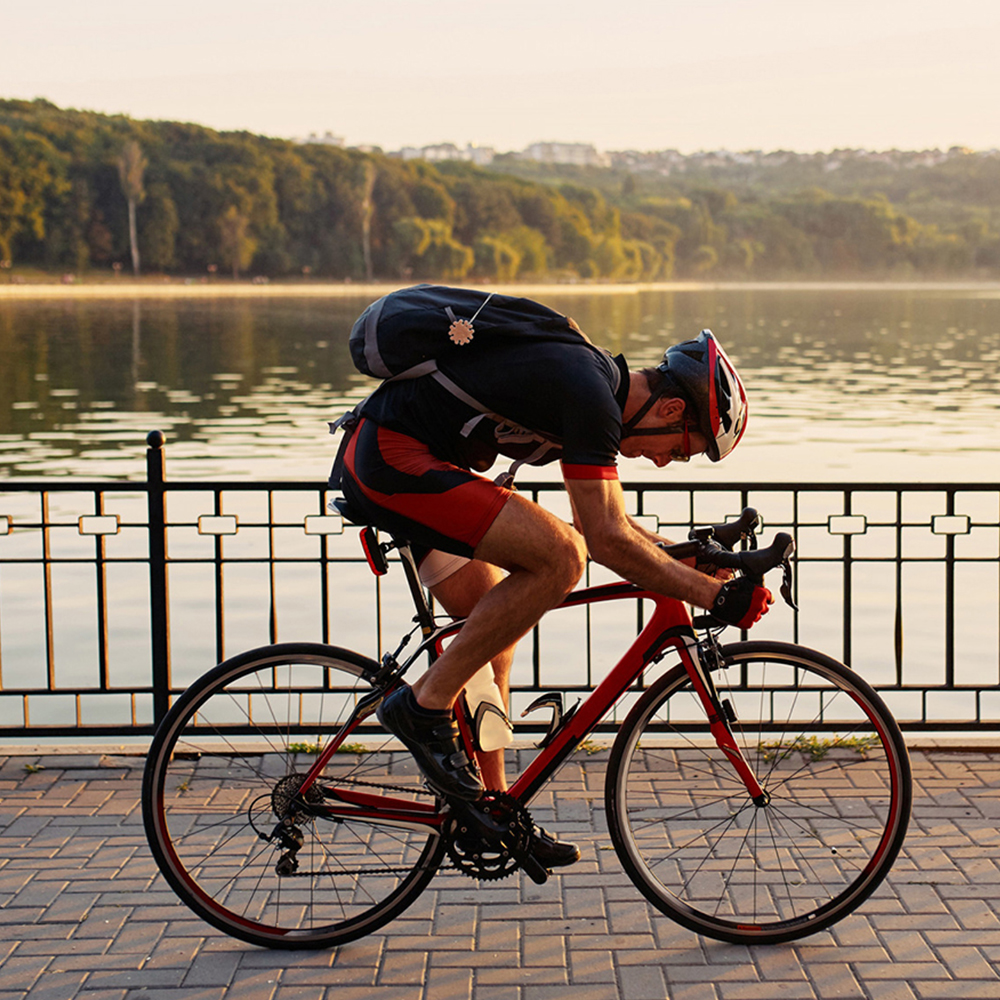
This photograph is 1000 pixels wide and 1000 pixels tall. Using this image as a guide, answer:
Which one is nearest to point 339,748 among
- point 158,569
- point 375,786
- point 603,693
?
point 375,786

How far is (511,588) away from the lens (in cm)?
356

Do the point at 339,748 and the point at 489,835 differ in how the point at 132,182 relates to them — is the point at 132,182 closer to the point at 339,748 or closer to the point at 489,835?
the point at 339,748

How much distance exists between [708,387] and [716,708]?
89 cm

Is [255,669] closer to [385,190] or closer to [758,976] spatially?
[758,976]

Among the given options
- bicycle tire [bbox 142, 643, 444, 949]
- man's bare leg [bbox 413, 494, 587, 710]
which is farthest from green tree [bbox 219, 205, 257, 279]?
man's bare leg [bbox 413, 494, 587, 710]

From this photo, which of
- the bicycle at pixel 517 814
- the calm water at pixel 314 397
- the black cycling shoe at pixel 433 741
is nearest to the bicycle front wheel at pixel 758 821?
the bicycle at pixel 517 814

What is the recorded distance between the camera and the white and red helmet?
363cm

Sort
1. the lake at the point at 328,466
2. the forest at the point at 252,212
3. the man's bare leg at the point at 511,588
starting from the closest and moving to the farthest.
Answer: the man's bare leg at the point at 511,588
the lake at the point at 328,466
the forest at the point at 252,212

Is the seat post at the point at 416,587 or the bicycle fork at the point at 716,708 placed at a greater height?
the seat post at the point at 416,587

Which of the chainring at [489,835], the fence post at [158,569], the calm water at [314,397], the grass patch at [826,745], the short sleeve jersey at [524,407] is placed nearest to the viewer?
the short sleeve jersey at [524,407]

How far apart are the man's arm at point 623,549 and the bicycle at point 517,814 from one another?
147 millimetres

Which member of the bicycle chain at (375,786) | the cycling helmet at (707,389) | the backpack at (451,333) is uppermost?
the backpack at (451,333)

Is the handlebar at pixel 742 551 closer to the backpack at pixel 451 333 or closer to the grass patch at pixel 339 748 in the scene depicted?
the backpack at pixel 451 333

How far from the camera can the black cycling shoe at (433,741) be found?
3.63m
